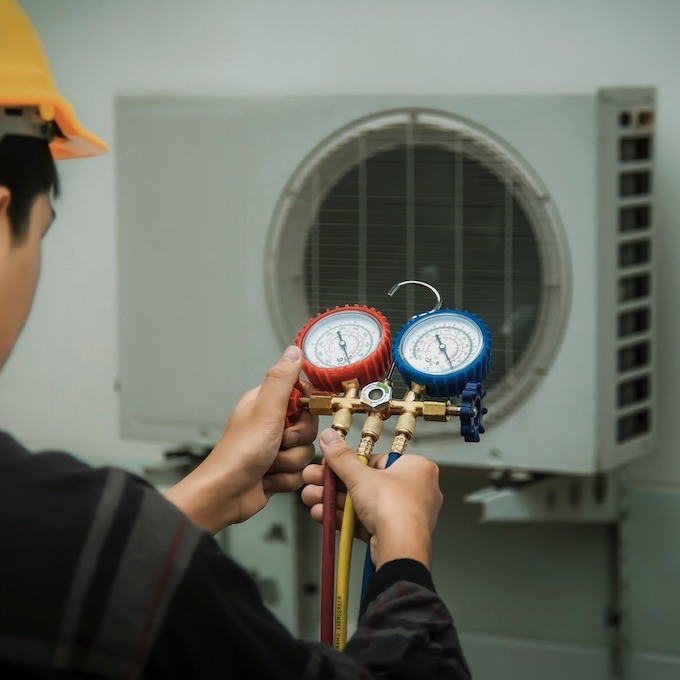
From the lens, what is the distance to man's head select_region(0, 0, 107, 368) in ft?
2.43

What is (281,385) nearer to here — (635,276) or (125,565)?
(125,565)

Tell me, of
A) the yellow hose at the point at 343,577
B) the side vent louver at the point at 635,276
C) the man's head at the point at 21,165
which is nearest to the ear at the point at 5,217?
the man's head at the point at 21,165

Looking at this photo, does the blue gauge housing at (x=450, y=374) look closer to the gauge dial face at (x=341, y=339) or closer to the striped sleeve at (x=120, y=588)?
the gauge dial face at (x=341, y=339)

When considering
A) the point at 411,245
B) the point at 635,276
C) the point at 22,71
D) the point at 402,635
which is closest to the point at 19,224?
the point at 22,71

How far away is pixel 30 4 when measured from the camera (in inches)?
81.4

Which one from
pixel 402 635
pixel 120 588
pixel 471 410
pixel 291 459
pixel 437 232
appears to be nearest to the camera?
pixel 120 588

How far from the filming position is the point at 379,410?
86 centimetres

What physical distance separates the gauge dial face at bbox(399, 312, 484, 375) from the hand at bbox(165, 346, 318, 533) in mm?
92

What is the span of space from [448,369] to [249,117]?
3.03 ft

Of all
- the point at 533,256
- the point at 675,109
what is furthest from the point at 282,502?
the point at 675,109

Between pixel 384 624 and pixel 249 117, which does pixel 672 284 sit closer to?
pixel 249 117

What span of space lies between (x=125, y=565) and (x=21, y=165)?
0.94 feet

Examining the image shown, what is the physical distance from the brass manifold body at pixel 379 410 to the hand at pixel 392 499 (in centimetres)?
2

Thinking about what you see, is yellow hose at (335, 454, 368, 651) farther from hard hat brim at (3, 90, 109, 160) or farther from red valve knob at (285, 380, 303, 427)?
hard hat brim at (3, 90, 109, 160)
